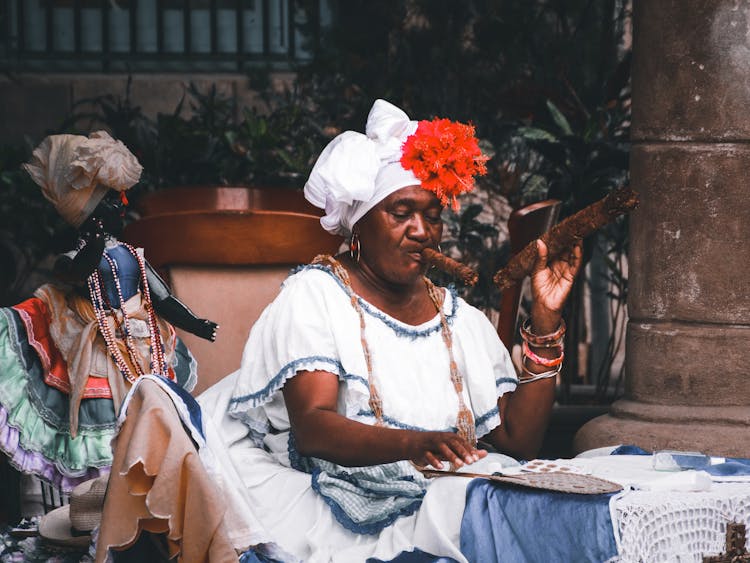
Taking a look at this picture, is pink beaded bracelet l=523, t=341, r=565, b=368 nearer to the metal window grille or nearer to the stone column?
the stone column

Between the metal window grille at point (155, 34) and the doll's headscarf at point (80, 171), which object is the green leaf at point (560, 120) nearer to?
the metal window grille at point (155, 34)

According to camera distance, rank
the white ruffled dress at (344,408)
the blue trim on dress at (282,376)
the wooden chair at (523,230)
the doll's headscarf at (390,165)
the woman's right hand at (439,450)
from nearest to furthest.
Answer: the woman's right hand at (439,450), the white ruffled dress at (344,408), the blue trim on dress at (282,376), the doll's headscarf at (390,165), the wooden chair at (523,230)

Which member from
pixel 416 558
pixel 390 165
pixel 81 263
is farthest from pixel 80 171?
pixel 416 558

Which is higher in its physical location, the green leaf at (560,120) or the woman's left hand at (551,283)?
the green leaf at (560,120)

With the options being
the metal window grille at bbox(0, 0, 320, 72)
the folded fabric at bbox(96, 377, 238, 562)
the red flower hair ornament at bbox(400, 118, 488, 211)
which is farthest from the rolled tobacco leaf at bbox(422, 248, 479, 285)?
the metal window grille at bbox(0, 0, 320, 72)

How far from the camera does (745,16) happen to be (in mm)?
4586

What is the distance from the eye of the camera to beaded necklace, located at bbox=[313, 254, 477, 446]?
3.68 metres

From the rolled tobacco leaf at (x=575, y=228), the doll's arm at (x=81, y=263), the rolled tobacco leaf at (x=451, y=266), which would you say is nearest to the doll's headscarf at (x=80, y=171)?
the doll's arm at (x=81, y=263)

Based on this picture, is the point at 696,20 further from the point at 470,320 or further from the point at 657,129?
the point at 470,320

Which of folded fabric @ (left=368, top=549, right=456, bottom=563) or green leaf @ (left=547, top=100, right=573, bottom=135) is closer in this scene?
folded fabric @ (left=368, top=549, right=456, bottom=563)

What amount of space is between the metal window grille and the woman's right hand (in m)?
4.95

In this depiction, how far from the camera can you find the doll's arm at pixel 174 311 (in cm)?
451

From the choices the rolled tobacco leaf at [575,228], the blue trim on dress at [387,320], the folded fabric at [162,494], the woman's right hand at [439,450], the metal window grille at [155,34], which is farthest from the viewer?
the metal window grille at [155,34]

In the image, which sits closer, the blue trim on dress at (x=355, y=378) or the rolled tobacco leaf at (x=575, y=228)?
the rolled tobacco leaf at (x=575, y=228)
